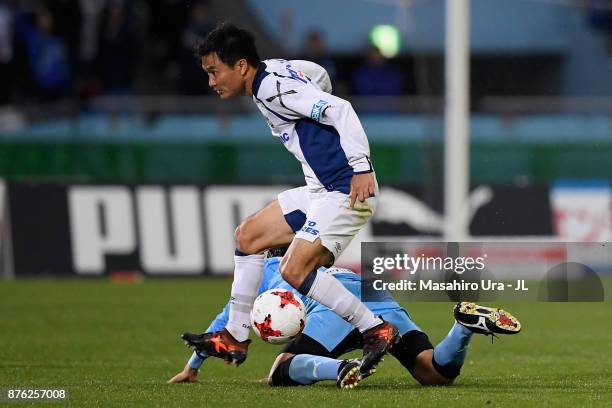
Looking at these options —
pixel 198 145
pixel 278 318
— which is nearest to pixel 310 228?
pixel 278 318

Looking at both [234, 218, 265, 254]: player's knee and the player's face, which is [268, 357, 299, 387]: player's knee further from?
the player's face

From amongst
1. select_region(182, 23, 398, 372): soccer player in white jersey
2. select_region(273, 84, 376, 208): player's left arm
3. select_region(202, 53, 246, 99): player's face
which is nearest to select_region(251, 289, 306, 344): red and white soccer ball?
select_region(182, 23, 398, 372): soccer player in white jersey

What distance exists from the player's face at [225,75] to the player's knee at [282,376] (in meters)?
1.59

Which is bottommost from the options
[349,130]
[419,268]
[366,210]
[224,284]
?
[224,284]

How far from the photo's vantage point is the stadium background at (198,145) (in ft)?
55.7

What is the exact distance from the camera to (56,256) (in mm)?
16984

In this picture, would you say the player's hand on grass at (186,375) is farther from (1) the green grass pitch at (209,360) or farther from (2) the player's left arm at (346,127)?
(2) the player's left arm at (346,127)

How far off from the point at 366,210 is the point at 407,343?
85 centimetres

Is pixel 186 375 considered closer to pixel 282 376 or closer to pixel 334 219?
pixel 282 376

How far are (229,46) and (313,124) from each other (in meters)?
0.66

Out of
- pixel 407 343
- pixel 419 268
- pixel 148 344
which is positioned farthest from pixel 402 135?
pixel 407 343

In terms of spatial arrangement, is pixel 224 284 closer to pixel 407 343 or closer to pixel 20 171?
pixel 20 171

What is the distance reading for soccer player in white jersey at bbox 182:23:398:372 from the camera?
7.44m

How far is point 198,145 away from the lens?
1798 centimetres
